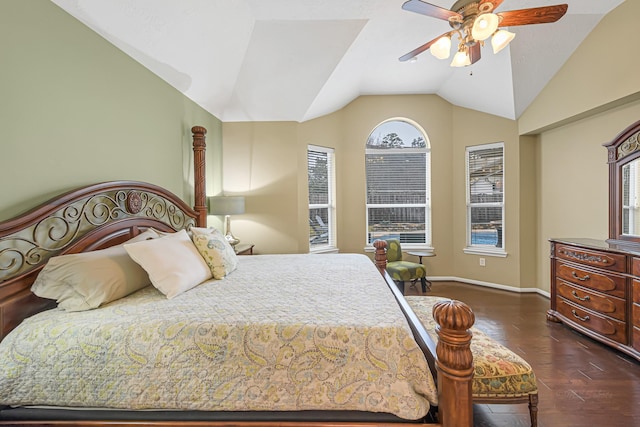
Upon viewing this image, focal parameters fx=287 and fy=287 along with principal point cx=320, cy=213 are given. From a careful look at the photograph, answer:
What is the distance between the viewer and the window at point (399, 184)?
4758 millimetres

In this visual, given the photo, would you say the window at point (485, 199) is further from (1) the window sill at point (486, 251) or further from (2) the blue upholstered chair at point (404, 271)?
(2) the blue upholstered chair at point (404, 271)

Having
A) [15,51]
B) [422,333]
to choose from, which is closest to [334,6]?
[15,51]

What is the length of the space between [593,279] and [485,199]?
2.04 meters

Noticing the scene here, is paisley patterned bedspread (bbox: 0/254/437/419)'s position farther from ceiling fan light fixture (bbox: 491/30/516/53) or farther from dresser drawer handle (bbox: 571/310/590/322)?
dresser drawer handle (bbox: 571/310/590/322)

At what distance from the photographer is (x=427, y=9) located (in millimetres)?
1845

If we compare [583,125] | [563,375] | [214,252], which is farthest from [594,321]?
[214,252]

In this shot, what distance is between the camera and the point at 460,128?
4.57 meters

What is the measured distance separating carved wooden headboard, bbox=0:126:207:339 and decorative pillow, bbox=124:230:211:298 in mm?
395

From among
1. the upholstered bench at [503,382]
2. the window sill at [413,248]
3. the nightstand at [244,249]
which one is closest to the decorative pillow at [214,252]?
the nightstand at [244,249]

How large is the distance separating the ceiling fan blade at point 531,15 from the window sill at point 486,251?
3226 millimetres

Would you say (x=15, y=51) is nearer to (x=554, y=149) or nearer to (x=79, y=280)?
(x=79, y=280)

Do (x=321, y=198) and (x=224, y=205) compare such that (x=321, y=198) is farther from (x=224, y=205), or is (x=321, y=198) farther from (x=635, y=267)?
(x=635, y=267)

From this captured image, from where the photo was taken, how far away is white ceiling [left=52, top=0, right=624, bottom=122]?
2283mm

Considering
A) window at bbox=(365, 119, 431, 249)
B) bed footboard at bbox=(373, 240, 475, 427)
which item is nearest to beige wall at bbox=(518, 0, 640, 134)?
window at bbox=(365, 119, 431, 249)
